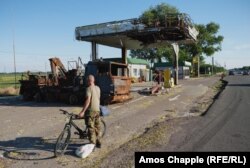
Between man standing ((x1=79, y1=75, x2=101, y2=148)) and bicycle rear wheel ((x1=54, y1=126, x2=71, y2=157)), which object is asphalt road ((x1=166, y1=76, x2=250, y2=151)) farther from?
bicycle rear wheel ((x1=54, y1=126, x2=71, y2=157))

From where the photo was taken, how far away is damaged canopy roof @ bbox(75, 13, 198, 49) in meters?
29.3

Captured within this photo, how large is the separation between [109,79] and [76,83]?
3111 millimetres

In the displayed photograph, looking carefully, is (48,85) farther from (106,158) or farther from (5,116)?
(106,158)

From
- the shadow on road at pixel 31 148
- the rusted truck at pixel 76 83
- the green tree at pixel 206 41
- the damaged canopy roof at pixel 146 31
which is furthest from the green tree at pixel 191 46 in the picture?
the shadow on road at pixel 31 148

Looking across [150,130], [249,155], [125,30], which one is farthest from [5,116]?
[125,30]

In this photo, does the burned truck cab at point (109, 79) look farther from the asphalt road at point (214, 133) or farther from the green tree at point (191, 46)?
the green tree at point (191, 46)

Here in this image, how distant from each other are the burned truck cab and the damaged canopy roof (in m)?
9.93

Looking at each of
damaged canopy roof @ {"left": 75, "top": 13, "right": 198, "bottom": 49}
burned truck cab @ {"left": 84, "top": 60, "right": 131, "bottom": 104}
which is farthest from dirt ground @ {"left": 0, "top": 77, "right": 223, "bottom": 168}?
damaged canopy roof @ {"left": 75, "top": 13, "right": 198, "bottom": 49}

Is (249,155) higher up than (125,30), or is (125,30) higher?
(125,30)

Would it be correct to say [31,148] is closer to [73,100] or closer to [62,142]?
[62,142]

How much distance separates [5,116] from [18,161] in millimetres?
9006

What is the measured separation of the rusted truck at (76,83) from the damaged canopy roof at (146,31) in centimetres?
864

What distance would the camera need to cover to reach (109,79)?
19.5 meters

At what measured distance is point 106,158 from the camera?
8227mm
